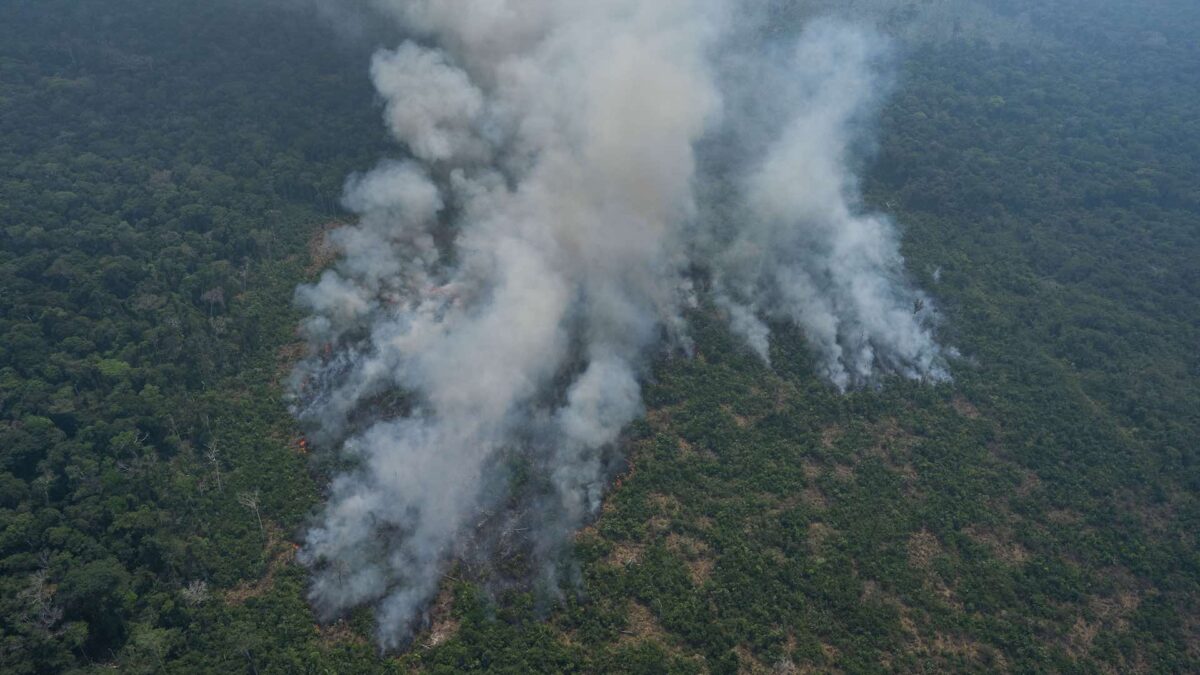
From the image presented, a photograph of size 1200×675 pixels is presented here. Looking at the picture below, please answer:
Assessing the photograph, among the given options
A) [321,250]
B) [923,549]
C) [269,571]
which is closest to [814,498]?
[923,549]

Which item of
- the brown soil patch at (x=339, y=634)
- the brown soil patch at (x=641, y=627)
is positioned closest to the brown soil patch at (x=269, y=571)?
the brown soil patch at (x=339, y=634)

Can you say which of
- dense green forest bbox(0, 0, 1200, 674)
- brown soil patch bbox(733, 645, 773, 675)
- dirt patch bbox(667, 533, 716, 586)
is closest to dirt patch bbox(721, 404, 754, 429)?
dense green forest bbox(0, 0, 1200, 674)

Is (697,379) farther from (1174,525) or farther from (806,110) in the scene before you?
(806,110)

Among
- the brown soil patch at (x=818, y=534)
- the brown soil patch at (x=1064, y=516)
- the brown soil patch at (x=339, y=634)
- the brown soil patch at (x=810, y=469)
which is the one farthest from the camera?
the brown soil patch at (x=810, y=469)

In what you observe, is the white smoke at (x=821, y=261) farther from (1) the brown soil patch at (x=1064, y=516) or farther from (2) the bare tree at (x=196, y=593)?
(2) the bare tree at (x=196, y=593)

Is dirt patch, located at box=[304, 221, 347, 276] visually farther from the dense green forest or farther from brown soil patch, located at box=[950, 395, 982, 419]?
Answer: brown soil patch, located at box=[950, 395, 982, 419]

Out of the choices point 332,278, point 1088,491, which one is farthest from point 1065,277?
point 332,278

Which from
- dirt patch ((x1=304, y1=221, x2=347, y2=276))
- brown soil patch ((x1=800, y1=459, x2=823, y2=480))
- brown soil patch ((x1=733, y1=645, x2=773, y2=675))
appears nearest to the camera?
brown soil patch ((x1=733, y1=645, x2=773, y2=675))

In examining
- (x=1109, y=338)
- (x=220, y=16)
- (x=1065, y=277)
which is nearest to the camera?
(x=1109, y=338)
